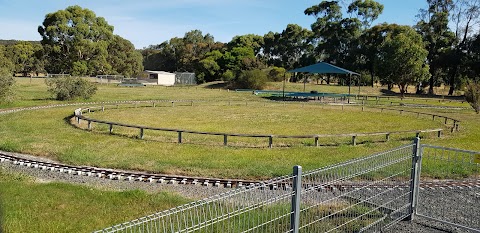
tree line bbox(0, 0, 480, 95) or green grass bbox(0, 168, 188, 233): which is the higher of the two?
tree line bbox(0, 0, 480, 95)

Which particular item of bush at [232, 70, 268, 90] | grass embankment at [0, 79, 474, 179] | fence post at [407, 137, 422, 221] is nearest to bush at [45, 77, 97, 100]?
grass embankment at [0, 79, 474, 179]

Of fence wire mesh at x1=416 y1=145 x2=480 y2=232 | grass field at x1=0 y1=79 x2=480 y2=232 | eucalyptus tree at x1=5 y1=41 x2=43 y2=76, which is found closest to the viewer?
fence wire mesh at x1=416 y1=145 x2=480 y2=232

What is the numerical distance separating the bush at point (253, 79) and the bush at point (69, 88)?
28.5 m

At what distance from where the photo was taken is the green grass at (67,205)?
7.05 meters

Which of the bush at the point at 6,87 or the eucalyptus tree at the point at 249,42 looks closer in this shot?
the bush at the point at 6,87

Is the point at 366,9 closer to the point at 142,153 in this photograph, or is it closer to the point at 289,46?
the point at 289,46

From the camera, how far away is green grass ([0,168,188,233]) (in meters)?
7.05

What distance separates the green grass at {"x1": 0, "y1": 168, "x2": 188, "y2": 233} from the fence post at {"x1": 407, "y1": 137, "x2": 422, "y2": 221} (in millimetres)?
4520

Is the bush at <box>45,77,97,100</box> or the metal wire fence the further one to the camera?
the bush at <box>45,77,97,100</box>

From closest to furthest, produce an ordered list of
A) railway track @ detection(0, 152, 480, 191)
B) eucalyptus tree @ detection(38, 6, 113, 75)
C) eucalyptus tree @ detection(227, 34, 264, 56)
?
railway track @ detection(0, 152, 480, 191) → eucalyptus tree @ detection(38, 6, 113, 75) → eucalyptus tree @ detection(227, 34, 264, 56)

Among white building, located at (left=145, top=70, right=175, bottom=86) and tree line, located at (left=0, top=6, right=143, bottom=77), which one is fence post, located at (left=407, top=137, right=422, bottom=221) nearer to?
tree line, located at (left=0, top=6, right=143, bottom=77)

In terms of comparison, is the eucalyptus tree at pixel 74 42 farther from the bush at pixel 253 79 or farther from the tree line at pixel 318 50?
the bush at pixel 253 79

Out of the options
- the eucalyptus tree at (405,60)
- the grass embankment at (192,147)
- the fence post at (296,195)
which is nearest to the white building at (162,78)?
the eucalyptus tree at (405,60)

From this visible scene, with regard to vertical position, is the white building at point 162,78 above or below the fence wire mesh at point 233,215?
above
